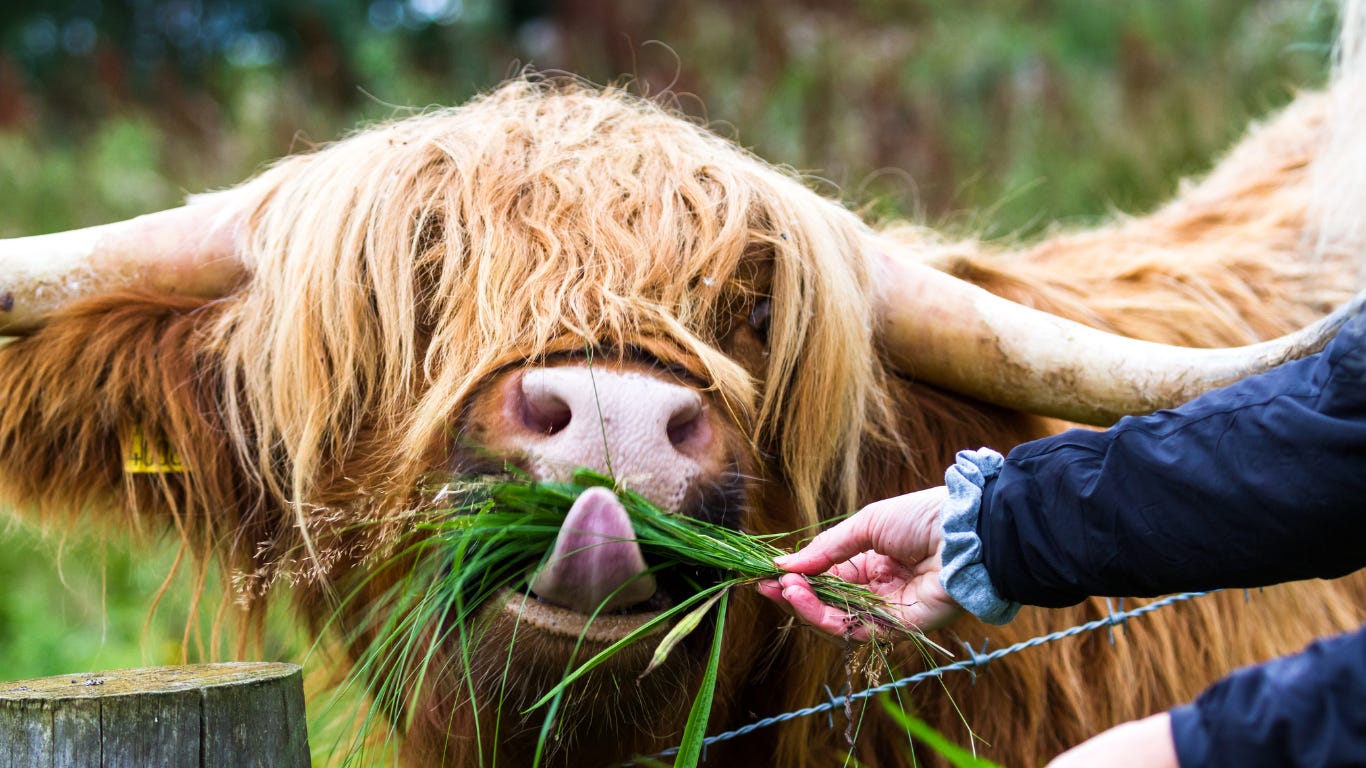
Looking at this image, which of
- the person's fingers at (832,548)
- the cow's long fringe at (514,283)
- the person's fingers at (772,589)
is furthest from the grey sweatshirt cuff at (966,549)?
the cow's long fringe at (514,283)

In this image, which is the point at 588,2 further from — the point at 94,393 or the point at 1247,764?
the point at 1247,764

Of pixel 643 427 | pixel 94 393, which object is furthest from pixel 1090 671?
pixel 94 393

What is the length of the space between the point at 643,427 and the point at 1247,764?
2.90 ft

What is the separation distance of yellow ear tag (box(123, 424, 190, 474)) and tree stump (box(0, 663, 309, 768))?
77 centimetres

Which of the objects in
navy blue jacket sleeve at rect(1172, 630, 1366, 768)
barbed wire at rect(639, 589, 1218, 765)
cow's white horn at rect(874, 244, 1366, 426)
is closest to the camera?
navy blue jacket sleeve at rect(1172, 630, 1366, 768)

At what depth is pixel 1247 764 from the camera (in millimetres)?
1022

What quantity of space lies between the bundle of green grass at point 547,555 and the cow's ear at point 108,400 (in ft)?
2.49

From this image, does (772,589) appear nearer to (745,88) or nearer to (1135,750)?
(1135,750)

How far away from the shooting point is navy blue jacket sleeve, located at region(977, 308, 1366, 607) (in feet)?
4.42

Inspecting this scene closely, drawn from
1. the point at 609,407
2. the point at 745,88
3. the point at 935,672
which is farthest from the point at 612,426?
the point at 745,88

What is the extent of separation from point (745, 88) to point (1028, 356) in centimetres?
729

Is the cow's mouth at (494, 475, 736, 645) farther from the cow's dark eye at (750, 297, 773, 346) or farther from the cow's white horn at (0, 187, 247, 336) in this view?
the cow's white horn at (0, 187, 247, 336)

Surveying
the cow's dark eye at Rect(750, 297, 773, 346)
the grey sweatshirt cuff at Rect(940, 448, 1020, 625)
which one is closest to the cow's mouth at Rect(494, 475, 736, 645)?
the grey sweatshirt cuff at Rect(940, 448, 1020, 625)

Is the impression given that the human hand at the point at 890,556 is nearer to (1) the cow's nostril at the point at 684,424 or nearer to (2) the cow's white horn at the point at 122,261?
(1) the cow's nostril at the point at 684,424
